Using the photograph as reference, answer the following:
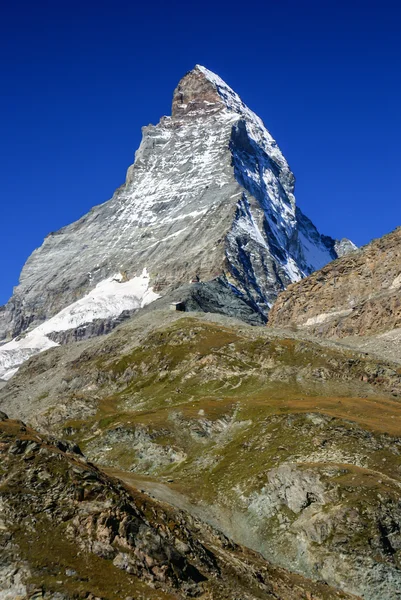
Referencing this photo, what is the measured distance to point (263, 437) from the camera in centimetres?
9762

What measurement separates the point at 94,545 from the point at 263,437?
176ft

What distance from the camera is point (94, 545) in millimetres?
46656

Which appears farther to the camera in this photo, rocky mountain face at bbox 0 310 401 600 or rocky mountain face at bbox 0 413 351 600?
rocky mountain face at bbox 0 310 401 600

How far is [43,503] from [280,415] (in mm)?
58940

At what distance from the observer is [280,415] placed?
102938mm

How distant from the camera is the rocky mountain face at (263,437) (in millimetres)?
71438

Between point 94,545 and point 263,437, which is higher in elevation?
point 263,437

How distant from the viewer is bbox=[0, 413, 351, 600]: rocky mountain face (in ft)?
141

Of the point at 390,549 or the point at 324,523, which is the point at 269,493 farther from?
the point at 390,549

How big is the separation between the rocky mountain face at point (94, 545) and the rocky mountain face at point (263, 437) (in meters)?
13.8

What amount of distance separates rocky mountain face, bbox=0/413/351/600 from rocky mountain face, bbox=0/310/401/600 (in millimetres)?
13785

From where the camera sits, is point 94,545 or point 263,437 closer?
point 94,545

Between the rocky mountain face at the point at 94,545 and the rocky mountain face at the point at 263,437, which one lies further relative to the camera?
the rocky mountain face at the point at 263,437

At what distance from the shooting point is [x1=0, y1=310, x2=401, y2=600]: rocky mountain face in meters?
71.4
